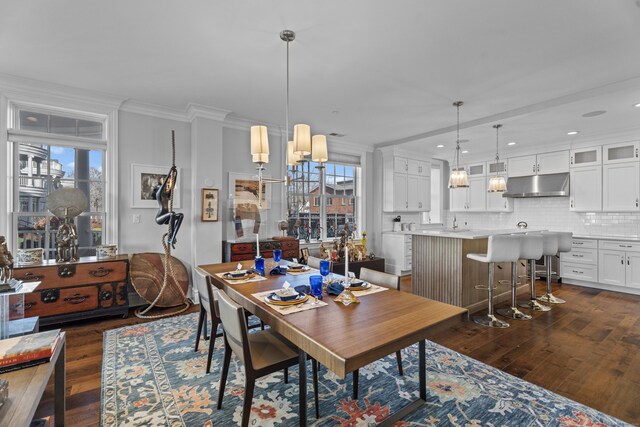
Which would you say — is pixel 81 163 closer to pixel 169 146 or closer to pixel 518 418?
pixel 169 146

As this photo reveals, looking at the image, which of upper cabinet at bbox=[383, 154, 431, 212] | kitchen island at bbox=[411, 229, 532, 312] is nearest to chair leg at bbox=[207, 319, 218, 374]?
kitchen island at bbox=[411, 229, 532, 312]

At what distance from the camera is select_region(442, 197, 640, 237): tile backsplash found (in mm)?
5340

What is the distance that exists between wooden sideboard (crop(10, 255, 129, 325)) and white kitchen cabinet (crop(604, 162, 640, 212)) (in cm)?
743

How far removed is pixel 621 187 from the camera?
5.13 metres

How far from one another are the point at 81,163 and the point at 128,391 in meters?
3.05

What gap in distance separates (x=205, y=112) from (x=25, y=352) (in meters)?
3.58

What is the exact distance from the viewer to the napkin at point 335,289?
213cm

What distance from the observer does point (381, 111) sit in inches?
175

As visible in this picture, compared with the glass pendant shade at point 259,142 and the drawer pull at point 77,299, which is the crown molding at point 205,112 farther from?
the drawer pull at point 77,299

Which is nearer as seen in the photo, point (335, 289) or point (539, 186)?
point (335, 289)

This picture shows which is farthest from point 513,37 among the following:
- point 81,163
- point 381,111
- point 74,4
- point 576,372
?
point 81,163

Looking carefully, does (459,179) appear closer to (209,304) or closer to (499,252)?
(499,252)

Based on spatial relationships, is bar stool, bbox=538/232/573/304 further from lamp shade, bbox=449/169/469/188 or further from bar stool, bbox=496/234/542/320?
lamp shade, bbox=449/169/469/188

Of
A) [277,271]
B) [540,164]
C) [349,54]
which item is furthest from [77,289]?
[540,164]
